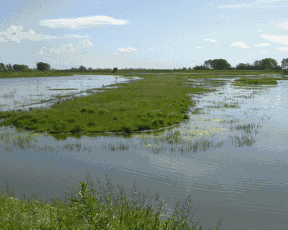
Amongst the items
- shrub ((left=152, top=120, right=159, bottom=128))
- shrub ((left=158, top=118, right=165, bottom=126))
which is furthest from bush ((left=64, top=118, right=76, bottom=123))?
shrub ((left=158, top=118, right=165, bottom=126))

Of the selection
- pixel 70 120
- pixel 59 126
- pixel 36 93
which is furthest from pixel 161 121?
pixel 36 93

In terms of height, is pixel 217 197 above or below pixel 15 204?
below

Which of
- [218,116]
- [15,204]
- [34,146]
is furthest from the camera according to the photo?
[218,116]

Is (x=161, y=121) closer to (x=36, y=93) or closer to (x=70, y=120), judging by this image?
(x=70, y=120)

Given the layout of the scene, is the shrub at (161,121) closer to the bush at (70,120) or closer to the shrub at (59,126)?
the bush at (70,120)

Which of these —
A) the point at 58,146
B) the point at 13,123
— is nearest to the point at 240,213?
the point at 58,146

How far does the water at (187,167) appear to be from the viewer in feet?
31.1

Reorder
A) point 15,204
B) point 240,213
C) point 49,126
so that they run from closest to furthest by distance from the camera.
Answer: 1. point 15,204
2. point 240,213
3. point 49,126

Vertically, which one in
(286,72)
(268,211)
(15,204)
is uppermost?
(286,72)

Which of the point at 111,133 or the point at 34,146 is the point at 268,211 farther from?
the point at 34,146

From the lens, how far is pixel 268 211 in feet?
30.1

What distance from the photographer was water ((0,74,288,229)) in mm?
9477

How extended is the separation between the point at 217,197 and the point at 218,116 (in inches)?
706

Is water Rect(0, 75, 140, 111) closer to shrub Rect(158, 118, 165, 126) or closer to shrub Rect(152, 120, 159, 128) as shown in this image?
shrub Rect(152, 120, 159, 128)
